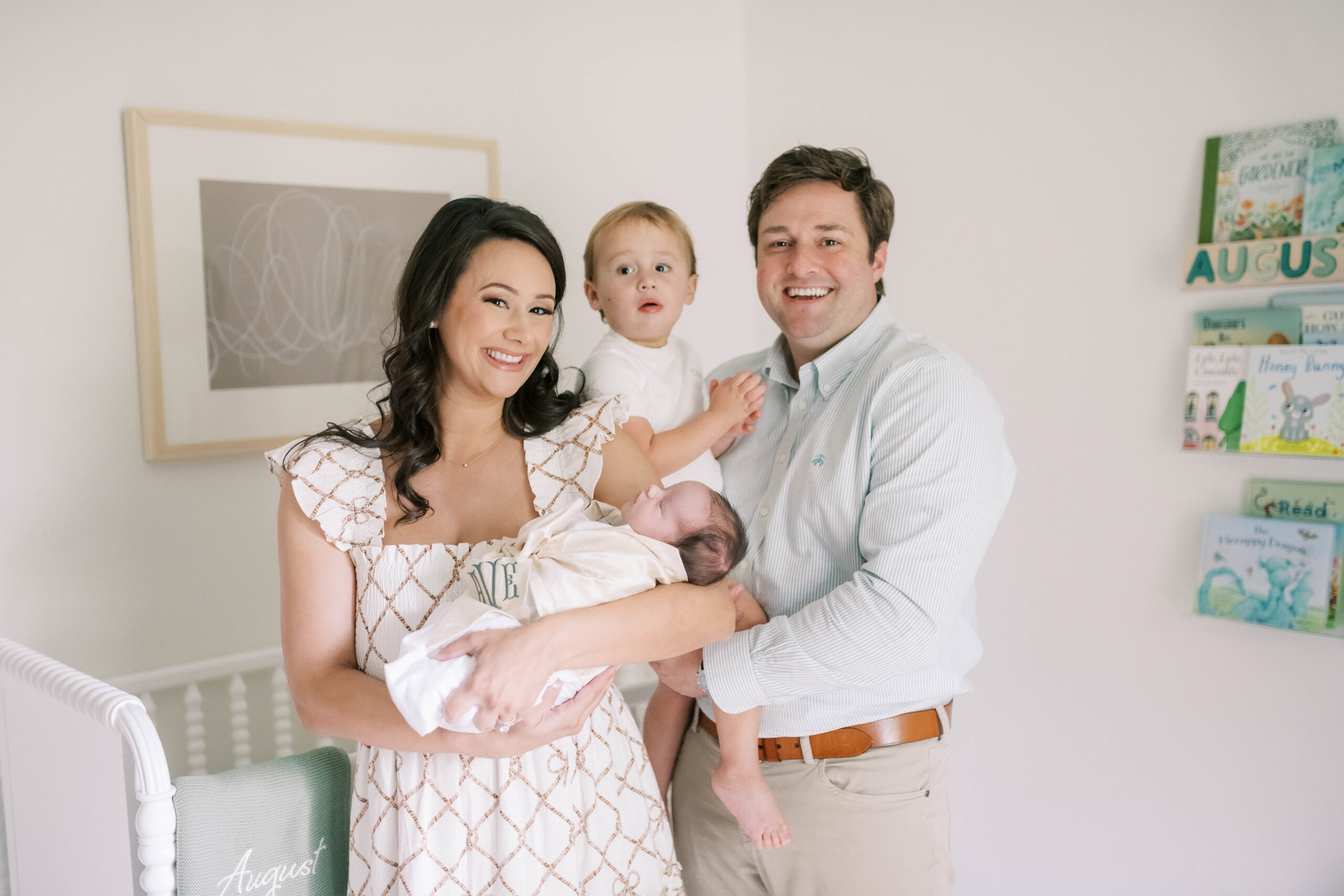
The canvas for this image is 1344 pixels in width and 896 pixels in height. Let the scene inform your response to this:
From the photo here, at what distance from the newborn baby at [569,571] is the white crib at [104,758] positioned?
440mm

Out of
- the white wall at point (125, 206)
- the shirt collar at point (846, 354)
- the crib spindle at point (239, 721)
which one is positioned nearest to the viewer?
the shirt collar at point (846, 354)

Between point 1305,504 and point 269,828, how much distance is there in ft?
6.19

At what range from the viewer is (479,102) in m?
2.47

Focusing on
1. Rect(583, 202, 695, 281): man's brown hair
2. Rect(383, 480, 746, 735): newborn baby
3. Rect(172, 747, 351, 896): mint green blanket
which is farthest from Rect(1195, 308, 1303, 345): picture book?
Rect(172, 747, 351, 896): mint green blanket

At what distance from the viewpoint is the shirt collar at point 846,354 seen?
5.52 ft

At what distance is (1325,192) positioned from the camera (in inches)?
72.2

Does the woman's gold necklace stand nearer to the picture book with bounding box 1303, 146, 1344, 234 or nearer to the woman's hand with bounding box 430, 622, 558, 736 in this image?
the woman's hand with bounding box 430, 622, 558, 736

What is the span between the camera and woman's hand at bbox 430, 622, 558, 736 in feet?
3.79

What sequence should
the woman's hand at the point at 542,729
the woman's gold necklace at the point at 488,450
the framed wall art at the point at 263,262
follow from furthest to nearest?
the framed wall art at the point at 263,262
the woman's gold necklace at the point at 488,450
the woman's hand at the point at 542,729

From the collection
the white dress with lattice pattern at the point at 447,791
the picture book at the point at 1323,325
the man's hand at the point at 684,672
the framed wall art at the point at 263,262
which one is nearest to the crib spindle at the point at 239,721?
the framed wall art at the point at 263,262

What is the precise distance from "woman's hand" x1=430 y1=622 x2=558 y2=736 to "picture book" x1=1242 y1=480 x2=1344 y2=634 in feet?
4.94

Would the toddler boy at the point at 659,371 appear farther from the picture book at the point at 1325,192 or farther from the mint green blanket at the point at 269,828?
the picture book at the point at 1325,192

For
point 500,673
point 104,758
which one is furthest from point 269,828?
point 500,673

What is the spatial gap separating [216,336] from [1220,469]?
208cm
